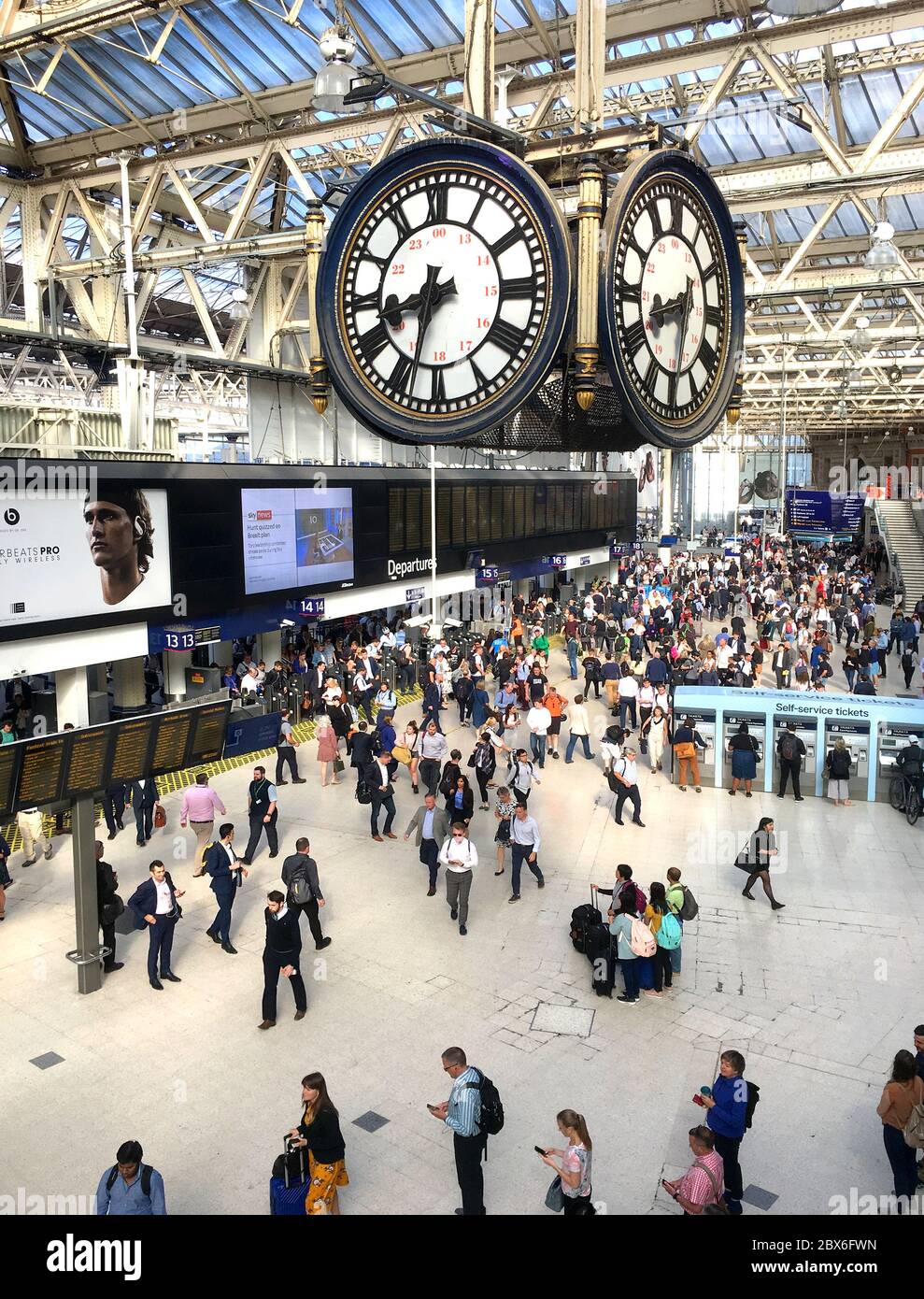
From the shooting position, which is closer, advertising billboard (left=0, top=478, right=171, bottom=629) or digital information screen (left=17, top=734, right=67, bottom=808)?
digital information screen (left=17, top=734, right=67, bottom=808)

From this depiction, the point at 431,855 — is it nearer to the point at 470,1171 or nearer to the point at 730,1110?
the point at 470,1171

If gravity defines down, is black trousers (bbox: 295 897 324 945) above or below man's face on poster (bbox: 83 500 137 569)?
below

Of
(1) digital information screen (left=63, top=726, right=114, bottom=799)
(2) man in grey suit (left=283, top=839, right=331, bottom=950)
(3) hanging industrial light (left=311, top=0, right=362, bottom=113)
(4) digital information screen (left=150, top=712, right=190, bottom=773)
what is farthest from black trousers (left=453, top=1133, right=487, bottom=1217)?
(3) hanging industrial light (left=311, top=0, right=362, bottom=113)

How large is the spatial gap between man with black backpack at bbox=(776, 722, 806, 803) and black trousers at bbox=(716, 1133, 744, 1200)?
9242mm

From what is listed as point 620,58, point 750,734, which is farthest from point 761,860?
point 620,58

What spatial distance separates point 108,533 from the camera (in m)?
15.6

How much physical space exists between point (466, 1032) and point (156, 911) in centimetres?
308

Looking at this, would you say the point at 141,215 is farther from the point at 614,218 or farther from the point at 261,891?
the point at 614,218

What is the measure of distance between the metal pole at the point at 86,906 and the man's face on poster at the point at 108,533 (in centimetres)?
748

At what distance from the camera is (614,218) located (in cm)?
282

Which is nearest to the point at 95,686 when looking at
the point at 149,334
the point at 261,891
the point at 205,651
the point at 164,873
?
the point at 205,651

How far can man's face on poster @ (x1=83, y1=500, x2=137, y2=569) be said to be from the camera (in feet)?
50.5

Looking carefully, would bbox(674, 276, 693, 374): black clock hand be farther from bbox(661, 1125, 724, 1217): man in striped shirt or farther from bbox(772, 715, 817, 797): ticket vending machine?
bbox(772, 715, 817, 797): ticket vending machine
